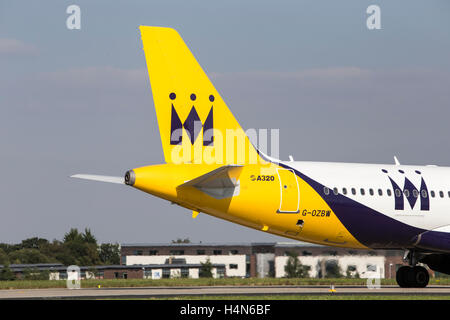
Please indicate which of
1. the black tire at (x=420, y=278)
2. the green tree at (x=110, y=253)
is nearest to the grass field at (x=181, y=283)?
the black tire at (x=420, y=278)

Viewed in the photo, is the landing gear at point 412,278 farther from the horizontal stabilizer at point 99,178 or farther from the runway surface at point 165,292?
the horizontal stabilizer at point 99,178

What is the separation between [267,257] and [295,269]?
357 centimetres

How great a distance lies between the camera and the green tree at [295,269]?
1785 inches

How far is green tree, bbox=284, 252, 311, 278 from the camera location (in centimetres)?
4534

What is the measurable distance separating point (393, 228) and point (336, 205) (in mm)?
3330

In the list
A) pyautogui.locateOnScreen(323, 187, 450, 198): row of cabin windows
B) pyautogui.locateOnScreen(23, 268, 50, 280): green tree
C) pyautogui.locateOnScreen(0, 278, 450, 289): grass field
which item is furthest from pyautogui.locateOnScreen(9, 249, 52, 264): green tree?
pyautogui.locateOnScreen(323, 187, 450, 198): row of cabin windows

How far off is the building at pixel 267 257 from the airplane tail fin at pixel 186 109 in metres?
10.6

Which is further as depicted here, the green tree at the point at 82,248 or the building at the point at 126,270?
the green tree at the point at 82,248

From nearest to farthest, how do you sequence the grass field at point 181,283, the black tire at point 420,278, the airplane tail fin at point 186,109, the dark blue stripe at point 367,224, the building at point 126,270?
the airplane tail fin at point 186,109 → the dark blue stripe at point 367,224 → the black tire at point 420,278 → the grass field at point 181,283 → the building at point 126,270

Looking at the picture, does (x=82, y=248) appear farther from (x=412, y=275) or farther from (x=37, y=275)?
(x=412, y=275)

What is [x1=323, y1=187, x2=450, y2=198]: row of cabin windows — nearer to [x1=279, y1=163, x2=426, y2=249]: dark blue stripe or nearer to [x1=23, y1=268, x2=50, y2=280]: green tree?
[x1=279, y1=163, x2=426, y2=249]: dark blue stripe
